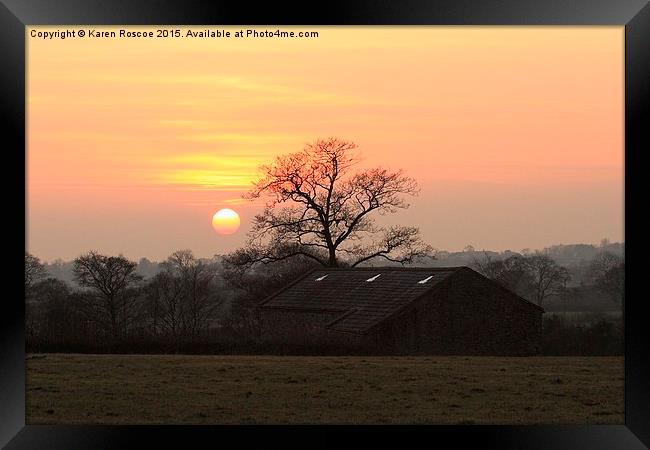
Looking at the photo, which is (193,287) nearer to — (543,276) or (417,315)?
(417,315)

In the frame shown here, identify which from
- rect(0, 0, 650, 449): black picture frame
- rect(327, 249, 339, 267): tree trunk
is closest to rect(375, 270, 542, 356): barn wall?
rect(327, 249, 339, 267): tree trunk

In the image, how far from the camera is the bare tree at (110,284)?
2933cm

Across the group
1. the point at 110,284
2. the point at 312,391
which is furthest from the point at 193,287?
the point at 312,391

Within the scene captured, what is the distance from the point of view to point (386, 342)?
96.4ft

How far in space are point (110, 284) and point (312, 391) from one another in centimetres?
2033

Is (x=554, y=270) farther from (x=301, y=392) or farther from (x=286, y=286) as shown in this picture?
(x=301, y=392)

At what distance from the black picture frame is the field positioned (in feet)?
16.7

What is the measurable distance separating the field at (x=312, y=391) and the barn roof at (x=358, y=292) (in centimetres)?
1241

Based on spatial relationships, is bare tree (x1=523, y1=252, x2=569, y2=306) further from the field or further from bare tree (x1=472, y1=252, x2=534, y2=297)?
the field

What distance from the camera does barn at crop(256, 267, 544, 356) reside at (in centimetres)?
3016

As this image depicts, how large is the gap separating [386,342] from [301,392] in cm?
1592

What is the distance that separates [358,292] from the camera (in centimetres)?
3309

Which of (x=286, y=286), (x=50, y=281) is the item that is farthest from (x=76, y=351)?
(x=286, y=286)
